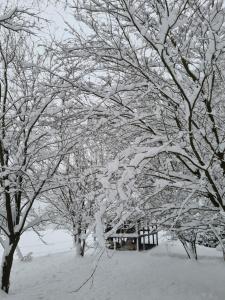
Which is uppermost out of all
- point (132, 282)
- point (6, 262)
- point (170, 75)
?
point (170, 75)

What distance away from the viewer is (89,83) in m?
4.62

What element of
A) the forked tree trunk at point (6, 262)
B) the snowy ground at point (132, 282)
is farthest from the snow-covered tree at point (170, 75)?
the forked tree trunk at point (6, 262)

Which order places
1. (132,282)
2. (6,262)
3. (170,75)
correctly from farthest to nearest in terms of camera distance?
(132,282), (6,262), (170,75)

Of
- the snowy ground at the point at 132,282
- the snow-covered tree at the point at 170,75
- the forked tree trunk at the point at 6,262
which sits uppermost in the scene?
the snow-covered tree at the point at 170,75

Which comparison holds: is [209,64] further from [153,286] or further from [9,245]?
[153,286]

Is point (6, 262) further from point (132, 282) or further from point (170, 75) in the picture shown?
point (170, 75)

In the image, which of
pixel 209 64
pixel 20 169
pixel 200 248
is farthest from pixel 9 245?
pixel 200 248

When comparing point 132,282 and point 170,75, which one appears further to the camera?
point 132,282

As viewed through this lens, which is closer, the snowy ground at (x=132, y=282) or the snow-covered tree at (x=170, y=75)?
the snow-covered tree at (x=170, y=75)

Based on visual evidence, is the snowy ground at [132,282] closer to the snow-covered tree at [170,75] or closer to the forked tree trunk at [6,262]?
the forked tree trunk at [6,262]

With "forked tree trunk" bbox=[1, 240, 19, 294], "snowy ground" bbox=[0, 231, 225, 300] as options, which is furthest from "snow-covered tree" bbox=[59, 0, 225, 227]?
"forked tree trunk" bbox=[1, 240, 19, 294]

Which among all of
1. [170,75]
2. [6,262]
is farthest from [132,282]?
[170,75]

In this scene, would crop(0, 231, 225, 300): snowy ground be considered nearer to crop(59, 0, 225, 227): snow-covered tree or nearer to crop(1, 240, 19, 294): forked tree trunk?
crop(1, 240, 19, 294): forked tree trunk

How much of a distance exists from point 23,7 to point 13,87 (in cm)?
465
